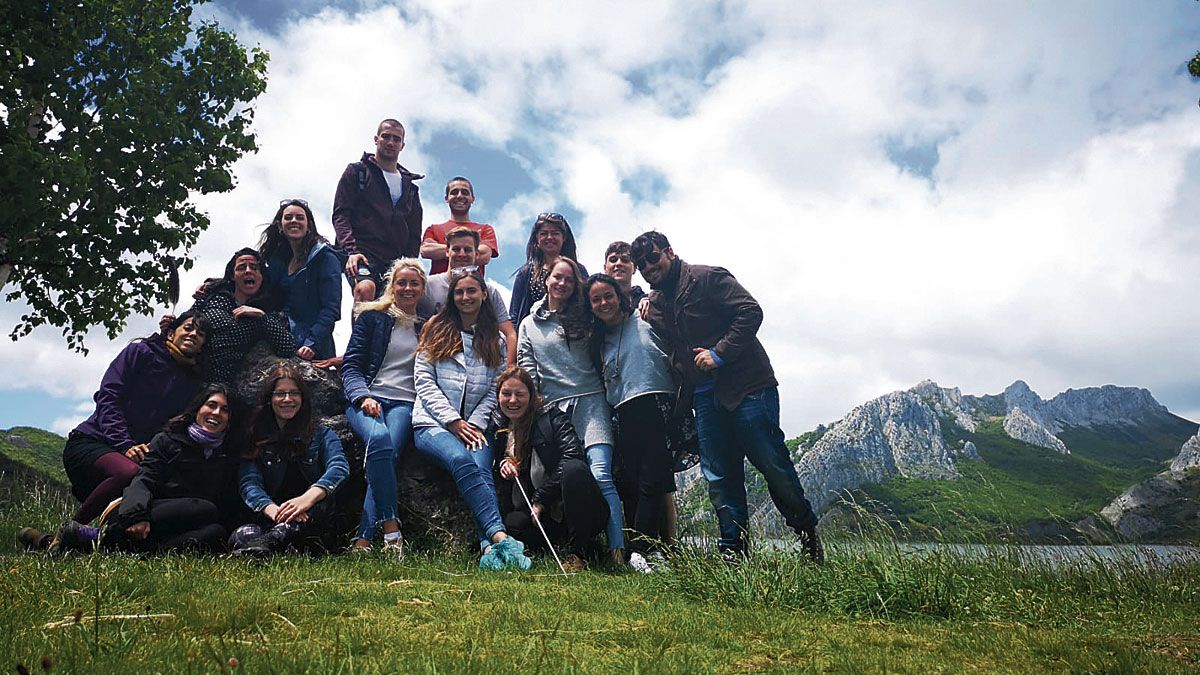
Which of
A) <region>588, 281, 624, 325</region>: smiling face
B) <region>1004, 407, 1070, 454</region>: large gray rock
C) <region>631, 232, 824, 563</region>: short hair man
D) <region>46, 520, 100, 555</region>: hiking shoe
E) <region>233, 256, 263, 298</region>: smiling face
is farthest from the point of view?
<region>1004, 407, 1070, 454</region>: large gray rock

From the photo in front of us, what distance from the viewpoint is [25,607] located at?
356cm

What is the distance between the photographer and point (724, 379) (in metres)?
7.48

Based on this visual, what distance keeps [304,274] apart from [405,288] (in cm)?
187

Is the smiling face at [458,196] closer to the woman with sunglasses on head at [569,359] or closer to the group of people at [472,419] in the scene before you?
the group of people at [472,419]

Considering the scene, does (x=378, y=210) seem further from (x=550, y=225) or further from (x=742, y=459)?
(x=742, y=459)

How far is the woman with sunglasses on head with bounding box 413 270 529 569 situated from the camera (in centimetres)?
675

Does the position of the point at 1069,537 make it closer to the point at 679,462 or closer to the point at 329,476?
the point at 679,462

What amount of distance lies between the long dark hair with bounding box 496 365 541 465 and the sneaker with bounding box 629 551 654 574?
1532 mm

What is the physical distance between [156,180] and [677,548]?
590 inches

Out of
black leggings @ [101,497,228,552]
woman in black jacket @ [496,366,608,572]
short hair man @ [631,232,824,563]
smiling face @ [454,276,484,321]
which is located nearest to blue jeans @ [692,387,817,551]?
short hair man @ [631,232,824,563]

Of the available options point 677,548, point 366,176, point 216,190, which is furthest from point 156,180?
point 677,548

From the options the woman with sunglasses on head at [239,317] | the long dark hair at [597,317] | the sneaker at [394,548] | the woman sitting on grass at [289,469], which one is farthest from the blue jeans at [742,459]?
the woman with sunglasses on head at [239,317]

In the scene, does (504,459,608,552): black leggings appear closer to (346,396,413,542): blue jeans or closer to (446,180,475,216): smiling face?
(346,396,413,542): blue jeans

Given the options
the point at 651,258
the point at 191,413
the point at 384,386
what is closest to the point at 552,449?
the point at 384,386
